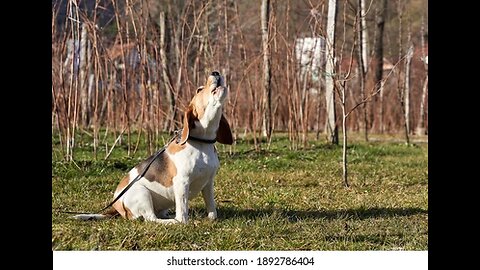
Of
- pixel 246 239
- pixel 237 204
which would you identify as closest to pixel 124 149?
pixel 237 204

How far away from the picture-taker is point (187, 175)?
4246mm

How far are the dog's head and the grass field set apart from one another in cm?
60

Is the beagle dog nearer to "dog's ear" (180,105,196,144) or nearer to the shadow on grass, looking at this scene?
"dog's ear" (180,105,196,144)

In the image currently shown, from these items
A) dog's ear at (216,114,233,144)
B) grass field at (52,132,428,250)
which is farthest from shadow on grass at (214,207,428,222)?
dog's ear at (216,114,233,144)

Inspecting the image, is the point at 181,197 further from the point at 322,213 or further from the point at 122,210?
the point at 322,213

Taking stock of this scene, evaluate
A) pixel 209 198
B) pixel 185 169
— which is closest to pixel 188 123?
pixel 185 169

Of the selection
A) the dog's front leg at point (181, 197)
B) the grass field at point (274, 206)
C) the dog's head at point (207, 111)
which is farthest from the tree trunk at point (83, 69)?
the dog's front leg at point (181, 197)

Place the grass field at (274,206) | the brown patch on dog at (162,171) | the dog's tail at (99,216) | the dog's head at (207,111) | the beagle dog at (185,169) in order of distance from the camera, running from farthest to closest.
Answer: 1. the dog's tail at (99,216)
2. the brown patch on dog at (162,171)
3. the beagle dog at (185,169)
4. the dog's head at (207,111)
5. the grass field at (274,206)

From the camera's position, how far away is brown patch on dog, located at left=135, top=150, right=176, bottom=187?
4.36m

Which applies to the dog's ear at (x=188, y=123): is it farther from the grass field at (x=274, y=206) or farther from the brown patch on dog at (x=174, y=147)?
the grass field at (x=274, y=206)

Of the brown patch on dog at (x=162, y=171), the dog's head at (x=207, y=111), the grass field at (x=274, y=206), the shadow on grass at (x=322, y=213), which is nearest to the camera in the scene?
the grass field at (x=274, y=206)

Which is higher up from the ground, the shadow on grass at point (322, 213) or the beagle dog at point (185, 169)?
the beagle dog at point (185, 169)

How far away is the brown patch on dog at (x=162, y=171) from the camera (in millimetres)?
4355

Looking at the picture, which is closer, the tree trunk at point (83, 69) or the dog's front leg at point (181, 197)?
the dog's front leg at point (181, 197)
